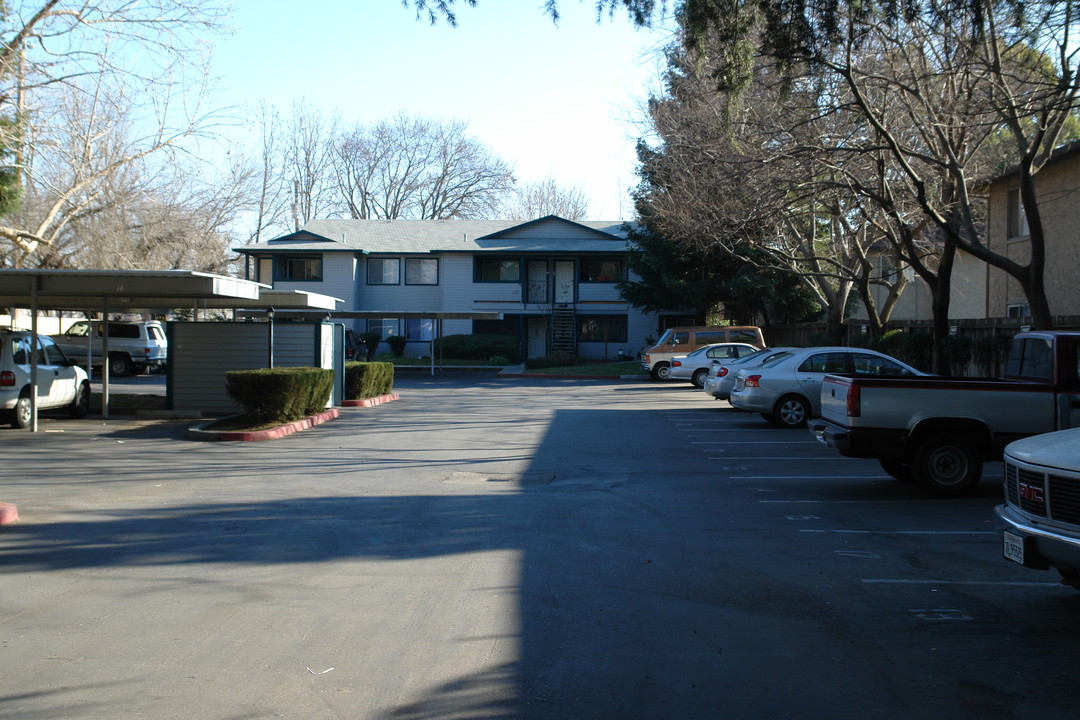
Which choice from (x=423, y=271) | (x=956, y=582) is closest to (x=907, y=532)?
(x=956, y=582)

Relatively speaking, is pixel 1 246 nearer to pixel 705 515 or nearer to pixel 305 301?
pixel 305 301

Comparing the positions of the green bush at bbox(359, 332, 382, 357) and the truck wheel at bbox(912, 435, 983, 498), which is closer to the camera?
the truck wheel at bbox(912, 435, 983, 498)

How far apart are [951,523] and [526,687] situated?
6164 millimetres

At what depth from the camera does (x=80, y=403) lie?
766 inches

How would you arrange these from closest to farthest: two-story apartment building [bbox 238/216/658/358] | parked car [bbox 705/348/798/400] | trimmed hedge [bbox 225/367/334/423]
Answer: trimmed hedge [bbox 225/367/334/423] < parked car [bbox 705/348/798/400] < two-story apartment building [bbox 238/216/658/358]

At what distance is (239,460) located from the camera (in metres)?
13.6

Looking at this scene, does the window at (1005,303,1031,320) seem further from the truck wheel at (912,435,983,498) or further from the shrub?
the shrub

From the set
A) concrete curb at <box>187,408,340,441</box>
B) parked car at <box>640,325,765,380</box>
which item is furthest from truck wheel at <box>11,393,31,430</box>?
parked car at <box>640,325,765,380</box>

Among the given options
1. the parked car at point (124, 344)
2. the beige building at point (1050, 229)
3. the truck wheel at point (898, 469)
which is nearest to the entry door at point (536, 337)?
the parked car at point (124, 344)

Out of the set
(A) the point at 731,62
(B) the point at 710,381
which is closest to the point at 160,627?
(A) the point at 731,62

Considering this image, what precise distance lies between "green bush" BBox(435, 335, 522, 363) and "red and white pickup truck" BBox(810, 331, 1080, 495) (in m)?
32.1

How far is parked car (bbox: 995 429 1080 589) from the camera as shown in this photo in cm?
557

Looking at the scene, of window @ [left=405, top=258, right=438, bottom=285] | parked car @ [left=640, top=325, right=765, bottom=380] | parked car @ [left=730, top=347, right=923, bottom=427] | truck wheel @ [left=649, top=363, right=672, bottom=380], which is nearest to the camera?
parked car @ [left=730, top=347, right=923, bottom=427]

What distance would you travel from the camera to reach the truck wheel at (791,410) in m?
17.8
